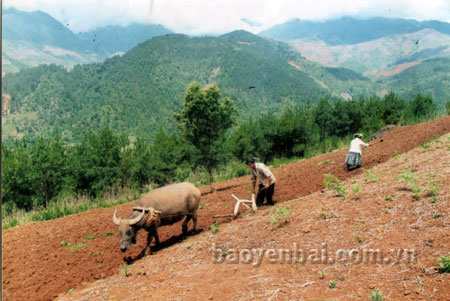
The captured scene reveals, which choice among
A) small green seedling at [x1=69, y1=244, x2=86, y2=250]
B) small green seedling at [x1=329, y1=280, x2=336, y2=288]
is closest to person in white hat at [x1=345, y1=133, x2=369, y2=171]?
small green seedling at [x1=329, y1=280, x2=336, y2=288]

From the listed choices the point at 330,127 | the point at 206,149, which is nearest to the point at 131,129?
the point at 330,127

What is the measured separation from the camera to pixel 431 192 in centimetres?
675

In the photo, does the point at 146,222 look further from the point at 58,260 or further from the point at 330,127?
the point at 330,127

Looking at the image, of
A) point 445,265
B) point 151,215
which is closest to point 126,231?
point 151,215

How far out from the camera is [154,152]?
33406mm

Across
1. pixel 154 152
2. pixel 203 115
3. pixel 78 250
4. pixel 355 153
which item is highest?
pixel 203 115

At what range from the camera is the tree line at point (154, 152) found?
14961 mm

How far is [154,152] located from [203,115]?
20.4 metres

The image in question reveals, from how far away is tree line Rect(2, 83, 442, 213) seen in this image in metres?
15.0

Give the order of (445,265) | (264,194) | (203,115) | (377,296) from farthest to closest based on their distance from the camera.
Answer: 1. (203,115)
2. (264,194)
3. (445,265)
4. (377,296)

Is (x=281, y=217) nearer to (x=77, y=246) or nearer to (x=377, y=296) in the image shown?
(x=377, y=296)

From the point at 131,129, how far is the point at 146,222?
172 metres

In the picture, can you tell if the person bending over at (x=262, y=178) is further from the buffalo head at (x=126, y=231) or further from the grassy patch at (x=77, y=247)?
the grassy patch at (x=77, y=247)

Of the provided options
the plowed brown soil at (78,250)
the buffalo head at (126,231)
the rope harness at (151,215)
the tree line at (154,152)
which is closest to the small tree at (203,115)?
the tree line at (154,152)
